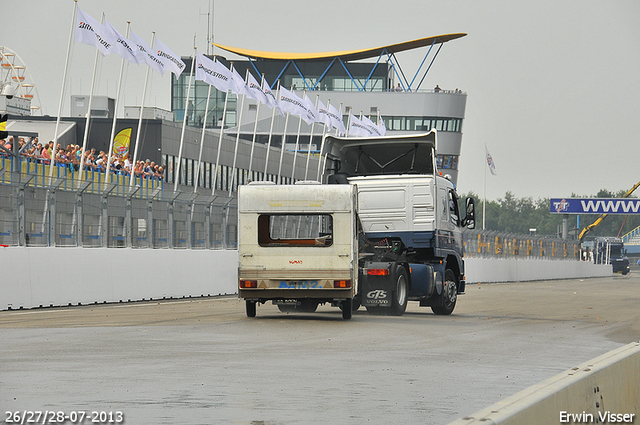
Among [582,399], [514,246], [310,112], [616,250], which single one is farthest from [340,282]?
[616,250]

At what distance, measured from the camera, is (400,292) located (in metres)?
20.9

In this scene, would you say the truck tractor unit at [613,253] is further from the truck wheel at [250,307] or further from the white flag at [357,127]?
the truck wheel at [250,307]

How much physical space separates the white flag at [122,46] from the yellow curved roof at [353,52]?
75.9 m

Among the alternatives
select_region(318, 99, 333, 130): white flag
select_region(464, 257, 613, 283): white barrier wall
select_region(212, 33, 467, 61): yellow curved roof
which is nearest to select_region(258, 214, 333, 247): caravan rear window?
select_region(464, 257, 613, 283): white barrier wall

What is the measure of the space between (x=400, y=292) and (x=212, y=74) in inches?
886

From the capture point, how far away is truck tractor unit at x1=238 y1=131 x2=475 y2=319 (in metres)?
18.5

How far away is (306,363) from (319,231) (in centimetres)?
904

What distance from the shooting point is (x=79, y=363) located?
438 inches

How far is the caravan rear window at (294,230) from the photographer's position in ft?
61.7

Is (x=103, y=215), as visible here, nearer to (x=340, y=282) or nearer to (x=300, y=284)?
(x=300, y=284)

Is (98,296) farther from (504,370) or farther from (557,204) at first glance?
(557,204)

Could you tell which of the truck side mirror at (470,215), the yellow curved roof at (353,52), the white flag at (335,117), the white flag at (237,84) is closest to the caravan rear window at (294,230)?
the truck side mirror at (470,215)

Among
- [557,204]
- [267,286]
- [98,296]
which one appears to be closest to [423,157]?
[267,286]

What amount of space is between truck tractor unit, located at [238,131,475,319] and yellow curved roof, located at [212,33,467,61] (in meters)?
86.7
